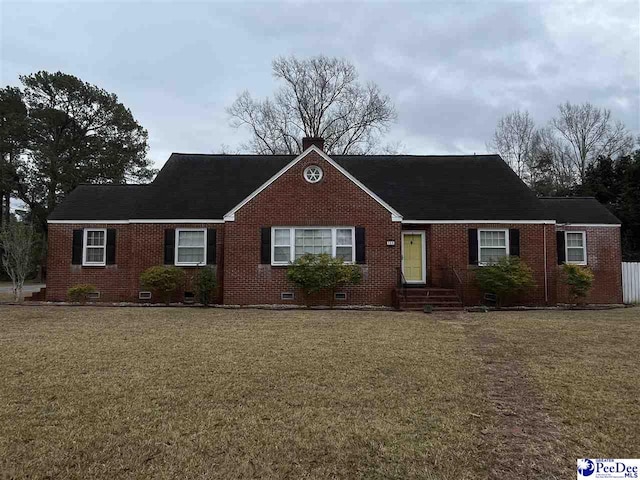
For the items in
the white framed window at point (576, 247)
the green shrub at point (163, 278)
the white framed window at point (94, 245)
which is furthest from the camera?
the white framed window at point (576, 247)

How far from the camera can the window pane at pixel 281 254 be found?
51.1 ft

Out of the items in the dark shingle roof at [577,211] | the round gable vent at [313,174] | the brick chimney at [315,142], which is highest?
the brick chimney at [315,142]

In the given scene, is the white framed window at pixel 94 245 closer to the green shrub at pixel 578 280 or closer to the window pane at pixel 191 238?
the window pane at pixel 191 238

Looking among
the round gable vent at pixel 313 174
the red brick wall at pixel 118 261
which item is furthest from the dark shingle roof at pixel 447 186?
the red brick wall at pixel 118 261

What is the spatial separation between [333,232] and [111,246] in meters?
7.87

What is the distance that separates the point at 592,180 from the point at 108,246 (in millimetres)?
28288

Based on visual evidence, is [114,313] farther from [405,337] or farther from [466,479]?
[466,479]

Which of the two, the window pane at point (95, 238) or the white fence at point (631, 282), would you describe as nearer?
the window pane at point (95, 238)

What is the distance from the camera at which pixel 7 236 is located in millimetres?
16406

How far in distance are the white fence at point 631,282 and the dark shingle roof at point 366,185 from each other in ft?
13.1

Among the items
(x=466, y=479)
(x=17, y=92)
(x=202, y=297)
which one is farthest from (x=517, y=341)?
(x=17, y=92)

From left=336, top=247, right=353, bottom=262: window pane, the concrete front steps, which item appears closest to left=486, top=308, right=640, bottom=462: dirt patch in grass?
the concrete front steps

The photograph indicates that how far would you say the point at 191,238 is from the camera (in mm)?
16281

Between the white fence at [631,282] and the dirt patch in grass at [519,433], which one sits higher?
the white fence at [631,282]
